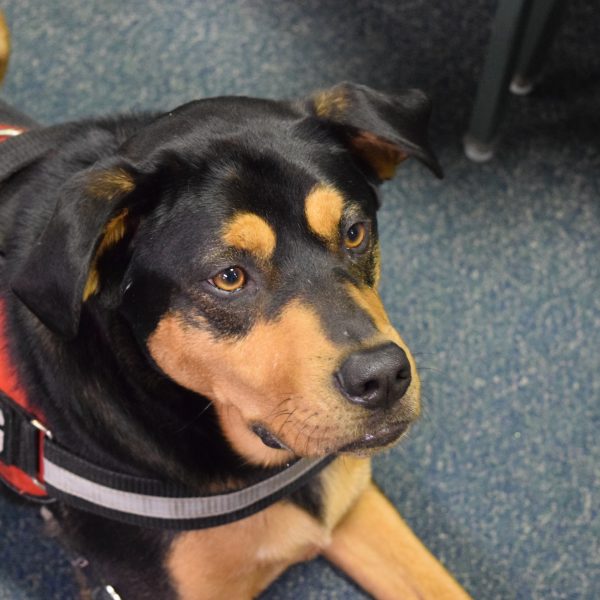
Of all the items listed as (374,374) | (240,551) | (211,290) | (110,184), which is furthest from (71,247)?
(240,551)

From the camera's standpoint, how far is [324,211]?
125 cm

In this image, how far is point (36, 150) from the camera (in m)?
1.43

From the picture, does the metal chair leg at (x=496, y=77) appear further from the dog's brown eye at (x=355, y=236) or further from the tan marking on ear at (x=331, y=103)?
the dog's brown eye at (x=355, y=236)

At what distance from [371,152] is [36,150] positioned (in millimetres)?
536

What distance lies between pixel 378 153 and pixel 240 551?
696 mm

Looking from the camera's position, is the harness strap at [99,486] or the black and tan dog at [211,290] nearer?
the black and tan dog at [211,290]

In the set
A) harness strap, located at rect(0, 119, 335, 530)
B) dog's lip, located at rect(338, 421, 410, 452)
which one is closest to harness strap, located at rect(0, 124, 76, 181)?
harness strap, located at rect(0, 119, 335, 530)

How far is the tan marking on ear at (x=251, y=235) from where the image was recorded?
121 centimetres

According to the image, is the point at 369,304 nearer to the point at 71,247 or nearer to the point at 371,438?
the point at 371,438

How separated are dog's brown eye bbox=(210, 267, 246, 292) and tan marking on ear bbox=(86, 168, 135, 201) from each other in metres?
0.17

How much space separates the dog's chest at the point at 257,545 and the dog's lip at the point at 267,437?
242mm

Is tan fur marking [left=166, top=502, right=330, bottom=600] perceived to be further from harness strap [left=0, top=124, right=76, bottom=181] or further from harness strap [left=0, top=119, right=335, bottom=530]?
harness strap [left=0, top=124, right=76, bottom=181]

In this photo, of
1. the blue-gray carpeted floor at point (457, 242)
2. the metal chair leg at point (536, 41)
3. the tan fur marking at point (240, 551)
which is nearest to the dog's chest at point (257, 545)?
the tan fur marking at point (240, 551)

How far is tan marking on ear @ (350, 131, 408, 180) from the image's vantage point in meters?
1.35
